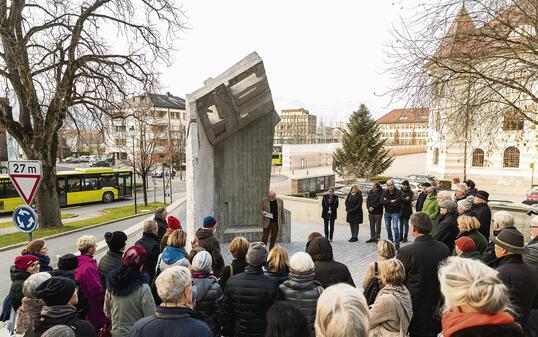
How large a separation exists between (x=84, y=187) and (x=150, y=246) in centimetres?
2504

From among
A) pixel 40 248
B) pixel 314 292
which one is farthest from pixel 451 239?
pixel 40 248

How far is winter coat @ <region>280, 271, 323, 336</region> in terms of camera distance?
136 inches

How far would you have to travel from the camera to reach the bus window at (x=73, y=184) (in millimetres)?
26234

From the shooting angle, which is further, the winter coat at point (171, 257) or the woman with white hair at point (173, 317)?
the winter coat at point (171, 257)

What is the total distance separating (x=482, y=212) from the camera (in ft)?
22.4

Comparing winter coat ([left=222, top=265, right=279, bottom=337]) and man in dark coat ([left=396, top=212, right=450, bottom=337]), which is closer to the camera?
winter coat ([left=222, top=265, right=279, bottom=337])

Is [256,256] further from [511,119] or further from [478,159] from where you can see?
[478,159]

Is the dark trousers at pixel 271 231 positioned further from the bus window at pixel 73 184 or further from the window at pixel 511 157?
the window at pixel 511 157

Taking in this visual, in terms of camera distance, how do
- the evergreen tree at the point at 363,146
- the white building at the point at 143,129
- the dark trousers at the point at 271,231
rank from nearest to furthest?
1. the dark trousers at the point at 271,231
2. the white building at the point at 143,129
3. the evergreen tree at the point at 363,146

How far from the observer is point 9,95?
15.8m

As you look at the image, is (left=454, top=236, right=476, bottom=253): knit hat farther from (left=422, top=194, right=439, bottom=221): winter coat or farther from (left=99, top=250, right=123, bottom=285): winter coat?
(left=422, top=194, right=439, bottom=221): winter coat

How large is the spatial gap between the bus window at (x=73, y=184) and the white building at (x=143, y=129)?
346 cm

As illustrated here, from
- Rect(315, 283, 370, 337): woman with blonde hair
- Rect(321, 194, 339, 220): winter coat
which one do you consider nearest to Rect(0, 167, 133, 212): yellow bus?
Rect(321, 194, 339, 220): winter coat

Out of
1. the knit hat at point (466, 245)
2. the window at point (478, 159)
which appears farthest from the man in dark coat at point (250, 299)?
the window at point (478, 159)
